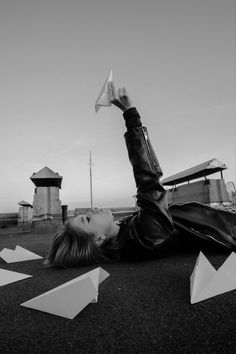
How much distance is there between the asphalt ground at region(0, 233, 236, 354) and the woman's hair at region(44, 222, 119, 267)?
617 millimetres

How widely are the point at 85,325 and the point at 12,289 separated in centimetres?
80

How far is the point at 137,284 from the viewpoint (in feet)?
4.59

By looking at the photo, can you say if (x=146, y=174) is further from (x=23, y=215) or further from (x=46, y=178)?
(x=23, y=215)

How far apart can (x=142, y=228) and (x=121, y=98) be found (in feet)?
4.11

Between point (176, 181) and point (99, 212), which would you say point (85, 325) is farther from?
point (176, 181)

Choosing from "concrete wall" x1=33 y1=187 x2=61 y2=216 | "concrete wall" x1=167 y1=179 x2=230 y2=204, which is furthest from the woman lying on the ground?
"concrete wall" x1=167 y1=179 x2=230 y2=204

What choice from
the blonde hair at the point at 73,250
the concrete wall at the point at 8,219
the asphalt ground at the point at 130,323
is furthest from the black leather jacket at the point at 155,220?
the concrete wall at the point at 8,219

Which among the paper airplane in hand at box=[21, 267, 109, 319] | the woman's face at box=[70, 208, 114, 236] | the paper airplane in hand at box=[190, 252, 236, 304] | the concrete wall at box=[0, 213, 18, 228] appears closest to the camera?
the paper airplane in hand at box=[21, 267, 109, 319]

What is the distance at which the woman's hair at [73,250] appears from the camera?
206cm

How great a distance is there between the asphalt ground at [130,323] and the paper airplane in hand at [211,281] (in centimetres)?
3

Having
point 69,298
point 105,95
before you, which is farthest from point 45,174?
point 69,298

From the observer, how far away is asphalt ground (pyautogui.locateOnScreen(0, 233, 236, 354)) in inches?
28.4

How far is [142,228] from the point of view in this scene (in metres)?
1.88

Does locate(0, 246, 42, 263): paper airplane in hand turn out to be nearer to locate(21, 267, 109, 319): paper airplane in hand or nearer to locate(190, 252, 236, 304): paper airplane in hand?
locate(21, 267, 109, 319): paper airplane in hand
